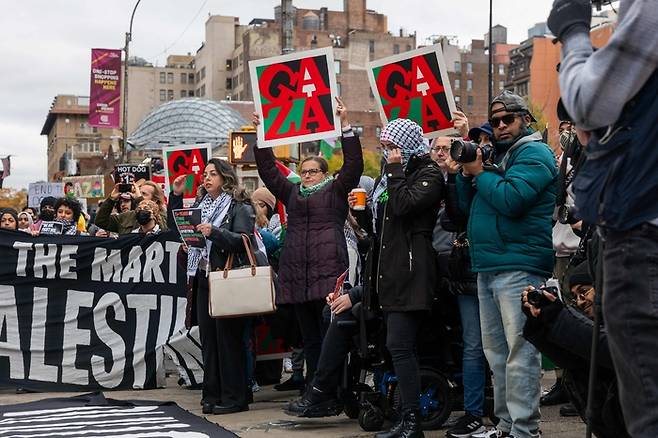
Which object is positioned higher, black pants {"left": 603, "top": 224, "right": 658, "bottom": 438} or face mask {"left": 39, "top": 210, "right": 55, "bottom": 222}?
face mask {"left": 39, "top": 210, "right": 55, "bottom": 222}

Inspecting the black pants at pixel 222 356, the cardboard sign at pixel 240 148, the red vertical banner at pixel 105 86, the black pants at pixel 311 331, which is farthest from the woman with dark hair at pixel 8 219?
the red vertical banner at pixel 105 86

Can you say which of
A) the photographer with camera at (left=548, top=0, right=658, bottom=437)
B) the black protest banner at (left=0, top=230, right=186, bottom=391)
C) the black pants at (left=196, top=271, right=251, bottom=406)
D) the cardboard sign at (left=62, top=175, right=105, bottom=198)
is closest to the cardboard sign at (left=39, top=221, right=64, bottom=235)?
the black protest banner at (left=0, top=230, right=186, bottom=391)

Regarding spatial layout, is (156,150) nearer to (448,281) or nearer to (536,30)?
(536,30)

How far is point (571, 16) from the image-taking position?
9.16 ft

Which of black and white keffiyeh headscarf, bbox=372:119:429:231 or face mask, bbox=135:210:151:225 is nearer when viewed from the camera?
black and white keffiyeh headscarf, bbox=372:119:429:231

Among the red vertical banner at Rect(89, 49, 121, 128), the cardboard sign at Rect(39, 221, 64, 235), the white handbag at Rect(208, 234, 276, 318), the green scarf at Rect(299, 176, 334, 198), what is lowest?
the white handbag at Rect(208, 234, 276, 318)

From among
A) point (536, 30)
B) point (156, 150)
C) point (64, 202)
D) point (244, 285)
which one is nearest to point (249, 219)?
point (244, 285)

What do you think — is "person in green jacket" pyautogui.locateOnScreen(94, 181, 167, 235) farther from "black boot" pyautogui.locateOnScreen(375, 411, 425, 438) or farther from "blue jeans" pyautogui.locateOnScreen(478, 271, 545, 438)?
"blue jeans" pyautogui.locateOnScreen(478, 271, 545, 438)

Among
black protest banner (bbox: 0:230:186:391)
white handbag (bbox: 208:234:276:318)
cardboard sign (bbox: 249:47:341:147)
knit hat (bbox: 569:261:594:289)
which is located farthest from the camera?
black protest banner (bbox: 0:230:186:391)

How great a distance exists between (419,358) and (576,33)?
14.5ft

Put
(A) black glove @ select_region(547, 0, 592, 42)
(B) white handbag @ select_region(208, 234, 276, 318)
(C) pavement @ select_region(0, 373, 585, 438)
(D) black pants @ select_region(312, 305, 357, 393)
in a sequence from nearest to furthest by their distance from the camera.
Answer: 1. (A) black glove @ select_region(547, 0, 592, 42)
2. (C) pavement @ select_region(0, 373, 585, 438)
3. (D) black pants @ select_region(312, 305, 357, 393)
4. (B) white handbag @ select_region(208, 234, 276, 318)

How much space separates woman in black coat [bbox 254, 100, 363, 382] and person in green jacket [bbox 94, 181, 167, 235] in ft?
12.0

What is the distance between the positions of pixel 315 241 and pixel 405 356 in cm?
160

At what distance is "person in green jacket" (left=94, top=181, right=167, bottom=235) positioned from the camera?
37.2 ft
